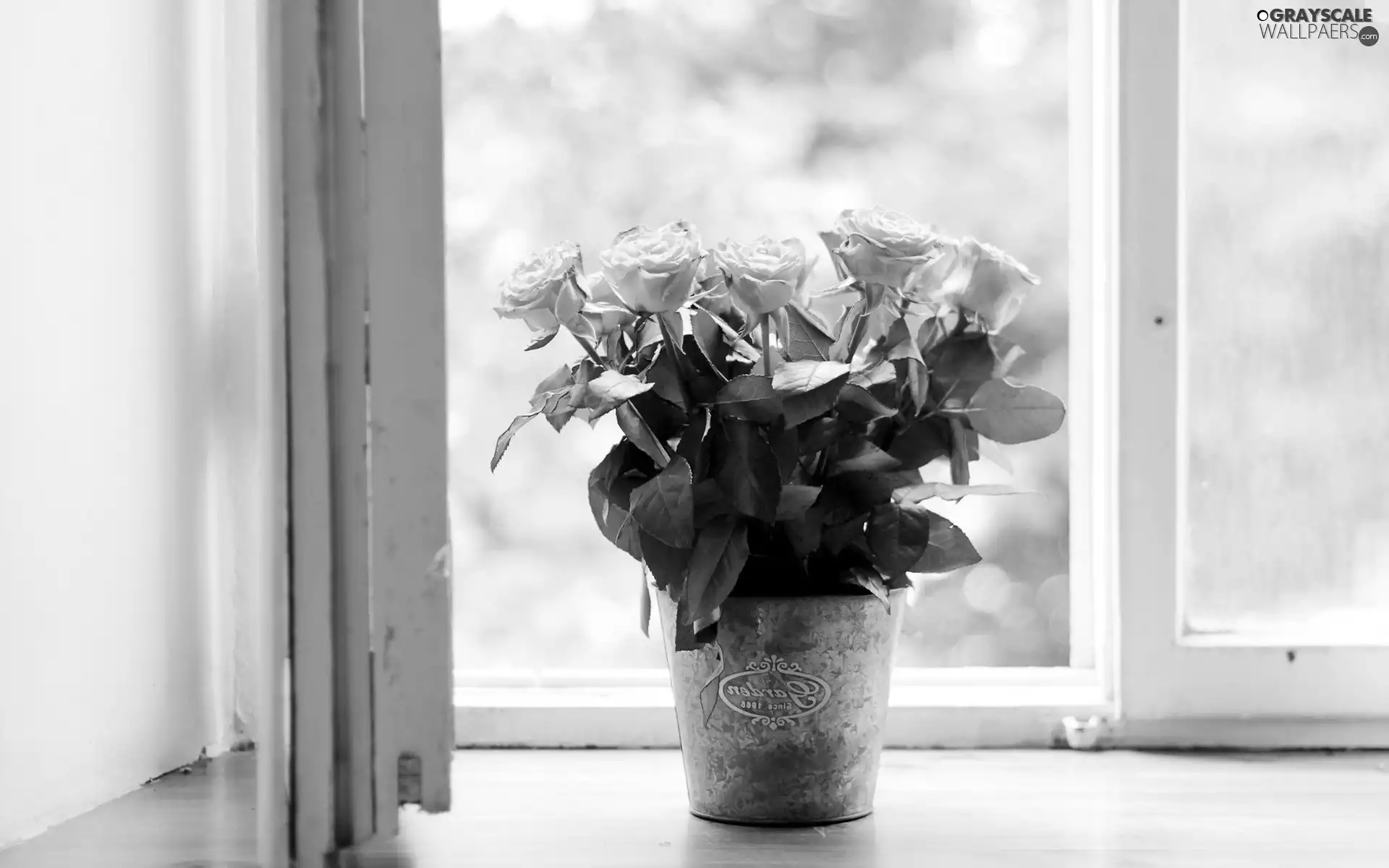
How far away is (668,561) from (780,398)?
4.9 inches

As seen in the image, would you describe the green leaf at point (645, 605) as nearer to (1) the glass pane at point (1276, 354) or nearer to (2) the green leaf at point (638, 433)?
(2) the green leaf at point (638, 433)

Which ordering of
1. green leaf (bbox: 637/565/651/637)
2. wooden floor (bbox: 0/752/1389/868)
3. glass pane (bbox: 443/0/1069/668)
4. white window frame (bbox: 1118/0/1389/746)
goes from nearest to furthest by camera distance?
1. wooden floor (bbox: 0/752/1389/868)
2. green leaf (bbox: 637/565/651/637)
3. white window frame (bbox: 1118/0/1389/746)
4. glass pane (bbox: 443/0/1069/668)

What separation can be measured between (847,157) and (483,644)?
560 mm

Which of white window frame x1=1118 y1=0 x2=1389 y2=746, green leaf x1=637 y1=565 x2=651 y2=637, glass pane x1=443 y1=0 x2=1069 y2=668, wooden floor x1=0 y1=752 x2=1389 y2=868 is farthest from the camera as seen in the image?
glass pane x1=443 y1=0 x2=1069 y2=668

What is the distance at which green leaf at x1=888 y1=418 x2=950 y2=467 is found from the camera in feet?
2.68

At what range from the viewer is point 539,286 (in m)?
0.78

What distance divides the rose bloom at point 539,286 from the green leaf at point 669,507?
0.14 meters

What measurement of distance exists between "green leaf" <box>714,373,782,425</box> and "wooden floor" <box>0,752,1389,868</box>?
27 centimetres

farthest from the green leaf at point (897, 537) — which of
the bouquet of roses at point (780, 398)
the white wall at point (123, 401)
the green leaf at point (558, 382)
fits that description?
the white wall at point (123, 401)

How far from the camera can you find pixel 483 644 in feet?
3.71

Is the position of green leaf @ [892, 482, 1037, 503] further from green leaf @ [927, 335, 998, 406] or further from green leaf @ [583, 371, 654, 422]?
green leaf @ [583, 371, 654, 422]

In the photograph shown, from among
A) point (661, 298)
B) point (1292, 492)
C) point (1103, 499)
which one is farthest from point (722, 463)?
point (1292, 492)
